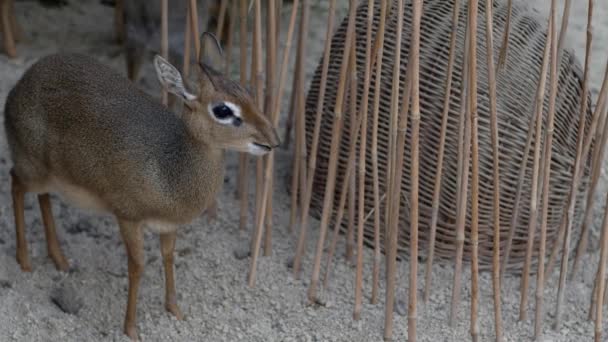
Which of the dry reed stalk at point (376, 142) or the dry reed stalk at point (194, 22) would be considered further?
the dry reed stalk at point (194, 22)

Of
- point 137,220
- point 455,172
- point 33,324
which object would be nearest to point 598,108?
point 455,172

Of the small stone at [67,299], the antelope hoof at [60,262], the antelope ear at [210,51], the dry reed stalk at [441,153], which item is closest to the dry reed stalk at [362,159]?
the dry reed stalk at [441,153]

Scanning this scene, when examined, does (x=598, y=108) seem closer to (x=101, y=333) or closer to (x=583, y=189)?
(x=583, y=189)

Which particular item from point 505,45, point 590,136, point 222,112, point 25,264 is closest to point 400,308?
point 590,136

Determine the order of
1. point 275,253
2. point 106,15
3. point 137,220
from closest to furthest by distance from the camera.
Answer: point 137,220, point 275,253, point 106,15

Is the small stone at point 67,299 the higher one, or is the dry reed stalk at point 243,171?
the dry reed stalk at point 243,171

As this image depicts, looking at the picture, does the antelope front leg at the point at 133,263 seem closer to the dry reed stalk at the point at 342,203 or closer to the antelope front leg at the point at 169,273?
the antelope front leg at the point at 169,273

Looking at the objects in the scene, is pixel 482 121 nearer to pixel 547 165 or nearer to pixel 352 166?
pixel 547 165

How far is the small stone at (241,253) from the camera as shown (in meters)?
3.39

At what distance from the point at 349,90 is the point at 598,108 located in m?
0.84

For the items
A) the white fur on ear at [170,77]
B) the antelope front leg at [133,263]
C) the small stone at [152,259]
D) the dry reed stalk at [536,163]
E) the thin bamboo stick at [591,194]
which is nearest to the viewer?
the white fur on ear at [170,77]

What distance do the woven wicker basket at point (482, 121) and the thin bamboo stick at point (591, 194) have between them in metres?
0.15

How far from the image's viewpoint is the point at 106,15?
4.97 metres

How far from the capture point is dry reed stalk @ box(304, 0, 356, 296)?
9.08ft
